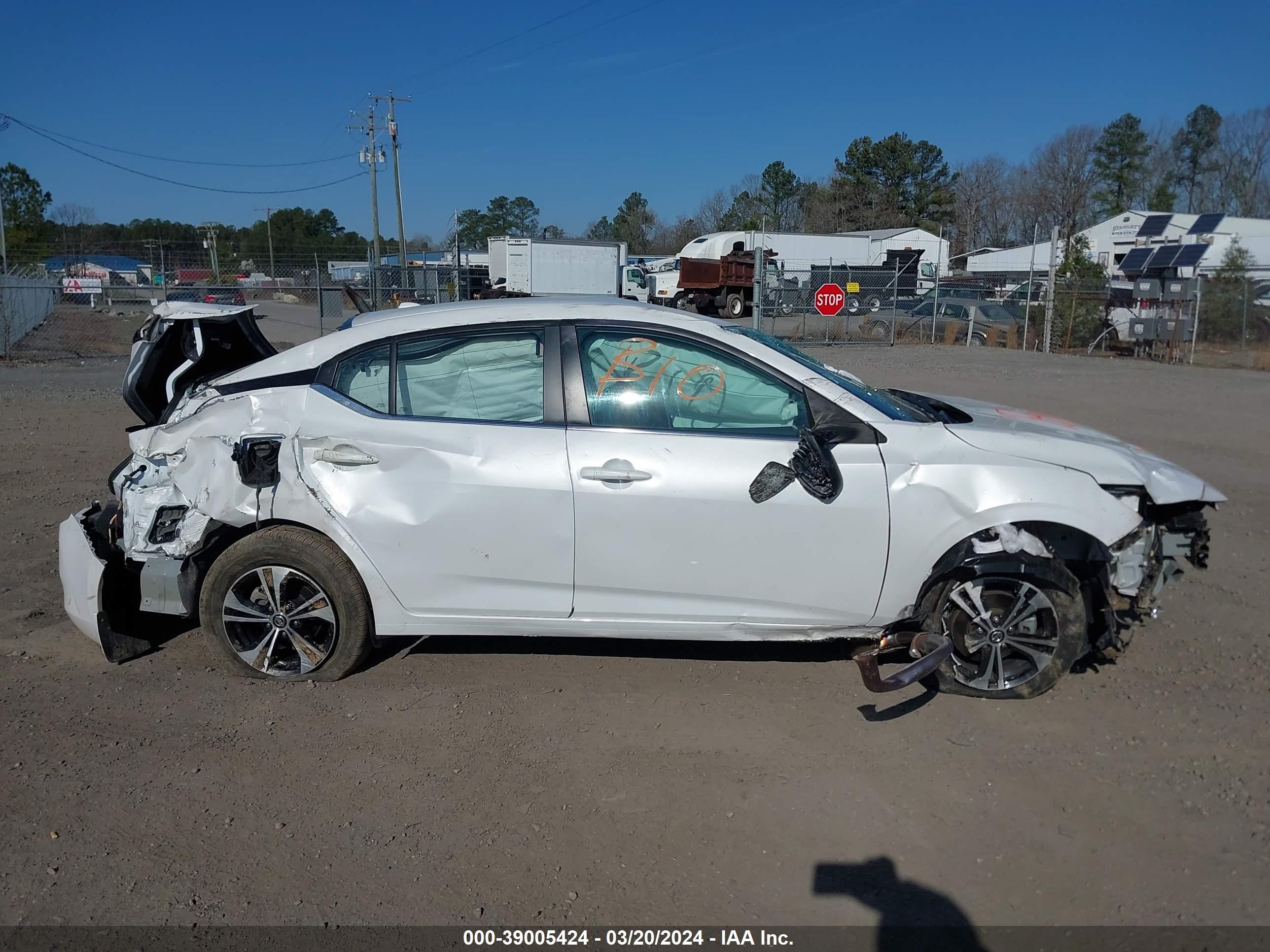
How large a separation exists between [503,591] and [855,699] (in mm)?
1642

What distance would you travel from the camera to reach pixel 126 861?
3205 millimetres

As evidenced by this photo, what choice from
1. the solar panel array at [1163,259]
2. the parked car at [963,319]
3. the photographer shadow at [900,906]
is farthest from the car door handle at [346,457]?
the solar panel array at [1163,259]

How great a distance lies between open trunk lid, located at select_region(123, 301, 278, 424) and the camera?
5.00 metres

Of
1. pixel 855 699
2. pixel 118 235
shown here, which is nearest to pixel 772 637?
pixel 855 699

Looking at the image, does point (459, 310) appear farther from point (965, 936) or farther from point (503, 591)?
point (965, 936)

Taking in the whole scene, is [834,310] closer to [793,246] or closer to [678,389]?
[678,389]

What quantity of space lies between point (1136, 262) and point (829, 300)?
13.3 meters

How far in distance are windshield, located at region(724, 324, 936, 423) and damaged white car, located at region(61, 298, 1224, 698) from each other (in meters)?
0.03

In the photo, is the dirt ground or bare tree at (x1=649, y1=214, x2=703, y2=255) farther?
bare tree at (x1=649, y1=214, x2=703, y2=255)

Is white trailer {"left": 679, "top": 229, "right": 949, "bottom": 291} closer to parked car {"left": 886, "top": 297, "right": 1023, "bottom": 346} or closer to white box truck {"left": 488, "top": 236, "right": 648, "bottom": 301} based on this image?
white box truck {"left": 488, "top": 236, "right": 648, "bottom": 301}

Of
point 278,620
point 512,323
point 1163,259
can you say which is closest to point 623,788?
point 278,620

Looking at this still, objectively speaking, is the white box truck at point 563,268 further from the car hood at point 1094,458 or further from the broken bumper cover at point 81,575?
the car hood at point 1094,458

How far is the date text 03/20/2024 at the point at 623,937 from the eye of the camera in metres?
2.86

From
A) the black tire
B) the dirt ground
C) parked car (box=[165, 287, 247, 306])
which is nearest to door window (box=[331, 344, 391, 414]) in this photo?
the dirt ground
